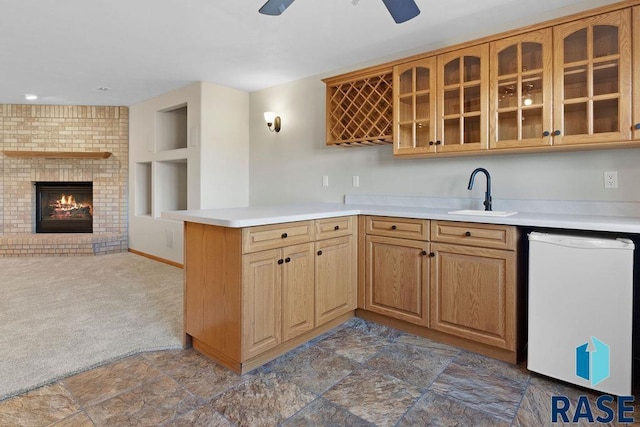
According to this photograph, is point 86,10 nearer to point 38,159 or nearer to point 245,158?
point 245,158

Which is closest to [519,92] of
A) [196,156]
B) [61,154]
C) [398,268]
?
[398,268]

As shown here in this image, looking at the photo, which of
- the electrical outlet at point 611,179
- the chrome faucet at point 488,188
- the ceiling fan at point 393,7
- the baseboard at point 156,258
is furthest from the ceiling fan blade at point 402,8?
the baseboard at point 156,258

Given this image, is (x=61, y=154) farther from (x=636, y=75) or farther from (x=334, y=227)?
(x=636, y=75)

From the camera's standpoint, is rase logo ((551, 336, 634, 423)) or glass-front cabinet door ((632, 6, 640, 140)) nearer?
rase logo ((551, 336, 634, 423))

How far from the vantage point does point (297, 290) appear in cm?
239

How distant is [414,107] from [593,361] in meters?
1.97

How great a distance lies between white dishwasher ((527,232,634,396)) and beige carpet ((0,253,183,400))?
2229 mm

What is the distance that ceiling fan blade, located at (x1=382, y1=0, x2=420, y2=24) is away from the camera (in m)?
1.81

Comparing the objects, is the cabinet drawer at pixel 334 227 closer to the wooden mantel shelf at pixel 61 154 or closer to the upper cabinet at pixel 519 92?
the upper cabinet at pixel 519 92

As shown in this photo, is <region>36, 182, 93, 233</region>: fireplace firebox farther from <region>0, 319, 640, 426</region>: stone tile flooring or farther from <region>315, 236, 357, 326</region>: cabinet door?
<region>315, 236, 357, 326</region>: cabinet door

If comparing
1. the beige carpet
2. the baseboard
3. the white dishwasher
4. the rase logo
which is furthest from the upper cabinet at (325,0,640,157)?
the baseboard

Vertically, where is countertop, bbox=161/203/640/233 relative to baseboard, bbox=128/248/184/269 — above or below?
above

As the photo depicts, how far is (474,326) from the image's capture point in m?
2.35

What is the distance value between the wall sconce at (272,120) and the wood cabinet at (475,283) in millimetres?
2463
